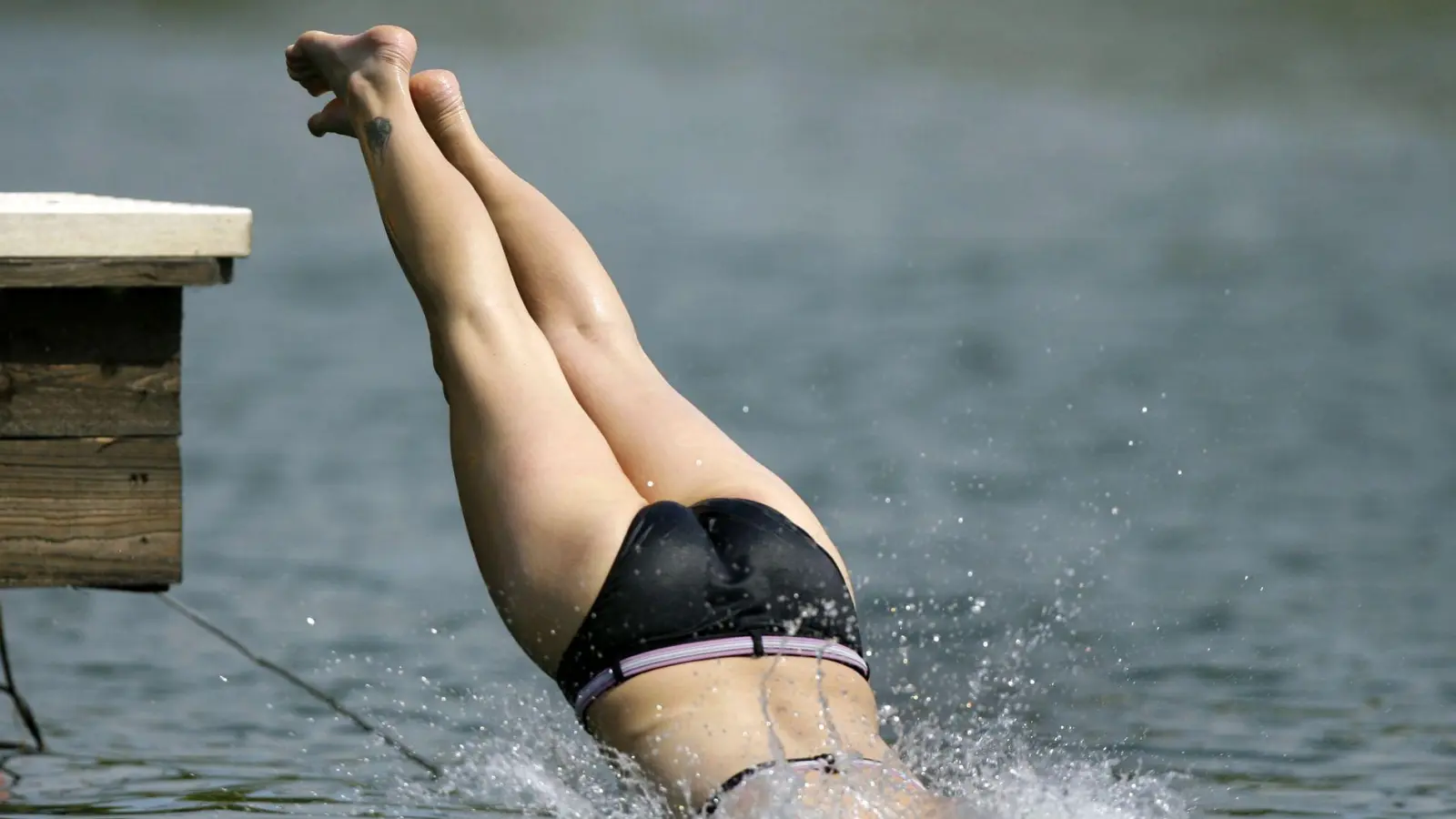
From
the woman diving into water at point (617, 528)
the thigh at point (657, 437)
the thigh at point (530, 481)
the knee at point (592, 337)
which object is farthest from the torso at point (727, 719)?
the knee at point (592, 337)

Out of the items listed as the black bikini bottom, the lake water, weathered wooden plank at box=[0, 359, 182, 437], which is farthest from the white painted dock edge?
the lake water

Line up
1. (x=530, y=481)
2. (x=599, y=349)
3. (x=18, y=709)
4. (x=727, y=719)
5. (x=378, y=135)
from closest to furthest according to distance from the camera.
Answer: (x=727, y=719) < (x=530, y=481) < (x=378, y=135) < (x=599, y=349) < (x=18, y=709)

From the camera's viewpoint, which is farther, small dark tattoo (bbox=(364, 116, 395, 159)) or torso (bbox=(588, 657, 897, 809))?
small dark tattoo (bbox=(364, 116, 395, 159))

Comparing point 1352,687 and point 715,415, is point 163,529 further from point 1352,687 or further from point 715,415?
point 715,415

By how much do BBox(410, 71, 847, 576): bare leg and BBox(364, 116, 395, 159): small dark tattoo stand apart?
0.90 feet

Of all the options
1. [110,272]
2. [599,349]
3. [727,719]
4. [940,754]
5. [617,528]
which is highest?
[110,272]

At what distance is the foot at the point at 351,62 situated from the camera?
4.17 m

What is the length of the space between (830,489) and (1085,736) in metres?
4.17

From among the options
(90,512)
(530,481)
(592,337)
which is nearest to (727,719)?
(530,481)

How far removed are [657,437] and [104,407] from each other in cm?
118

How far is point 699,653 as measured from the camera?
140 inches

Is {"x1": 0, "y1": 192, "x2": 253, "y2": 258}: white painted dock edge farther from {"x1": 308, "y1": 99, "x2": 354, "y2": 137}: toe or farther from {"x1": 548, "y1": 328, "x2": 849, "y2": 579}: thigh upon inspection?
{"x1": 548, "y1": 328, "x2": 849, "y2": 579}: thigh

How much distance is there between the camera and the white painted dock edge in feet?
12.6

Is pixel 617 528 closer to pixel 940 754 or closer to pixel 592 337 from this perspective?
pixel 592 337
